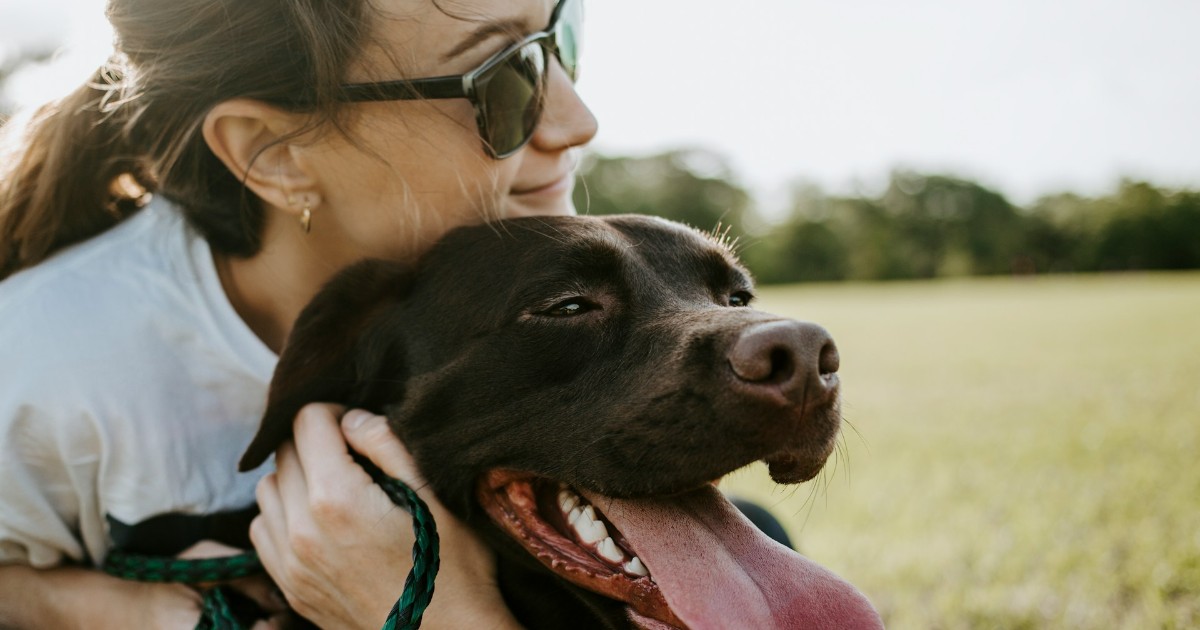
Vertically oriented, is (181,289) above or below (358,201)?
below

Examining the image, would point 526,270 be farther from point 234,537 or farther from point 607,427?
point 234,537

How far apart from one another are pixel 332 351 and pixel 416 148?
2.15 ft

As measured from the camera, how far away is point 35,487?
8.12 feet

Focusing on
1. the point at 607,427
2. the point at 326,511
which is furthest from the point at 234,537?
the point at 607,427

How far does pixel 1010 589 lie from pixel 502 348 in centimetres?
306

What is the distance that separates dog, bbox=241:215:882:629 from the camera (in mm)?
1942

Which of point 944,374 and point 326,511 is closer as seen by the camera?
point 326,511

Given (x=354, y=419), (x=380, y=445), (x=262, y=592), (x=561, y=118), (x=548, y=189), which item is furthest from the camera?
(x=548, y=189)

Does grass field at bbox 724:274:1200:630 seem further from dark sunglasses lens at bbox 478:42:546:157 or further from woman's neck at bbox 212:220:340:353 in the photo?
woman's neck at bbox 212:220:340:353

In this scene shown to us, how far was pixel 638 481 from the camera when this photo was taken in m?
2.01

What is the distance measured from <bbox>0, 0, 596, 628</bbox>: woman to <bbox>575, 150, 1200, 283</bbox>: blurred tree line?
6168 cm

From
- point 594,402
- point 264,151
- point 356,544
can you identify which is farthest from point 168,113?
point 594,402

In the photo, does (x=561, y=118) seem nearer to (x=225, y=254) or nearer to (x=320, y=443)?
(x=225, y=254)

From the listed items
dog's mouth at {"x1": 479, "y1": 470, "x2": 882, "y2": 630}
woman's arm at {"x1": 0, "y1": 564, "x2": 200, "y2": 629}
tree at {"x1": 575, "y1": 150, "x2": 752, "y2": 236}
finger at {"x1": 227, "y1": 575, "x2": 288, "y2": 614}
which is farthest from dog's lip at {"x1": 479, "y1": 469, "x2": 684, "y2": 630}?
tree at {"x1": 575, "y1": 150, "x2": 752, "y2": 236}
